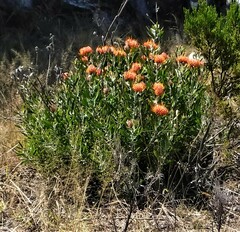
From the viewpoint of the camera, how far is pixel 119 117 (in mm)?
3232

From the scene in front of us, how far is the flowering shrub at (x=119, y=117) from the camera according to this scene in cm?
324

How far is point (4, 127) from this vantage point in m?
4.29

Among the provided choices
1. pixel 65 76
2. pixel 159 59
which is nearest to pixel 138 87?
pixel 159 59

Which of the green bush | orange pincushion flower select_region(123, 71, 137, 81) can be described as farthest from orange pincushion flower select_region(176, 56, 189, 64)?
the green bush

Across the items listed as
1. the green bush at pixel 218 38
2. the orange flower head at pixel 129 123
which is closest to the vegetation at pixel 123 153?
the orange flower head at pixel 129 123

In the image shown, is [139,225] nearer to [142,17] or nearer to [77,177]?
[77,177]

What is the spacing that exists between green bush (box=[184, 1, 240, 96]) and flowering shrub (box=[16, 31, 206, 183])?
94 cm

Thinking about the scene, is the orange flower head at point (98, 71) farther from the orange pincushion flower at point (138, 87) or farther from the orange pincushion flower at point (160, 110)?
the orange pincushion flower at point (160, 110)

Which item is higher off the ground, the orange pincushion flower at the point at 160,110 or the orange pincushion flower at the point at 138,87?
the orange pincushion flower at the point at 138,87

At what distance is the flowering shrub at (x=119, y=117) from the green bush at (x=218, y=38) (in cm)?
94

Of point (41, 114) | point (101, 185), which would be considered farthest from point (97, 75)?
point (101, 185)

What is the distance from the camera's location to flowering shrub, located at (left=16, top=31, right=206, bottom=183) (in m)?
3.24

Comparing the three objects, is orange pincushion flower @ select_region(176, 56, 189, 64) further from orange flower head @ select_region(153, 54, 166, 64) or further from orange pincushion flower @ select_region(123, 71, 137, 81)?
orange pincushion flower @ select_region(123, 71, 137, 81)

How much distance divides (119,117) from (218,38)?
5.18ft
